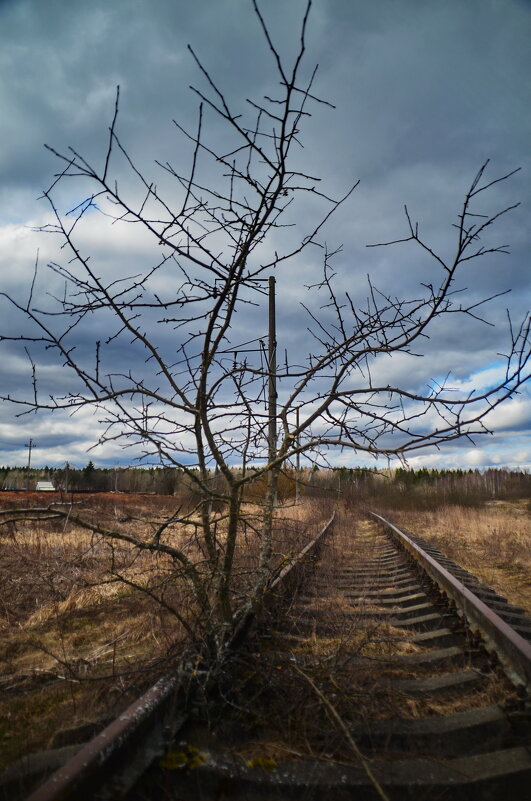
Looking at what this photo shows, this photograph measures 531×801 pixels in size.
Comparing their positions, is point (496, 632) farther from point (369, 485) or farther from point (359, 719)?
point (369, 485)

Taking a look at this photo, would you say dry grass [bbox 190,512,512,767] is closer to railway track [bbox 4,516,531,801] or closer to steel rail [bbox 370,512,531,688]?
railway track [bbox 4,516,531,801]

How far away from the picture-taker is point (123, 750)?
2088 mm

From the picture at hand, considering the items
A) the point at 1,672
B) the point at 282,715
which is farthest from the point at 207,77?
the point at 1,672

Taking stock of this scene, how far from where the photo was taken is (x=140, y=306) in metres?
3.27

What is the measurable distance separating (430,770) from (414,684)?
0.86 meters

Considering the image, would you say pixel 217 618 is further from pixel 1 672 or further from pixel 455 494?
pixel 455 494

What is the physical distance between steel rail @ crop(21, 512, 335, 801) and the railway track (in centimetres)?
3

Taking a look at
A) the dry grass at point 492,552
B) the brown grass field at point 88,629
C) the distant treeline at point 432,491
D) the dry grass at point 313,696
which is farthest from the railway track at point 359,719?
the distant treeline at point 432,491

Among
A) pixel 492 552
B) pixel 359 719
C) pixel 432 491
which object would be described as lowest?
pixel 359 719

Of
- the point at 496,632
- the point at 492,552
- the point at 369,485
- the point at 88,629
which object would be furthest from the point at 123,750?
the point at 369,485

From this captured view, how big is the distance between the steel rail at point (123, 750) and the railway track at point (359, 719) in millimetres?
25

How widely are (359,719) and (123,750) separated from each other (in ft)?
3.86

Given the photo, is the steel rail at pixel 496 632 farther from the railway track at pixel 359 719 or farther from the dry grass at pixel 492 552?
the dry grass at pixel 492 552

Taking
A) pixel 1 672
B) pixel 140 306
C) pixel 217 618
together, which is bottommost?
pixel 1 672
